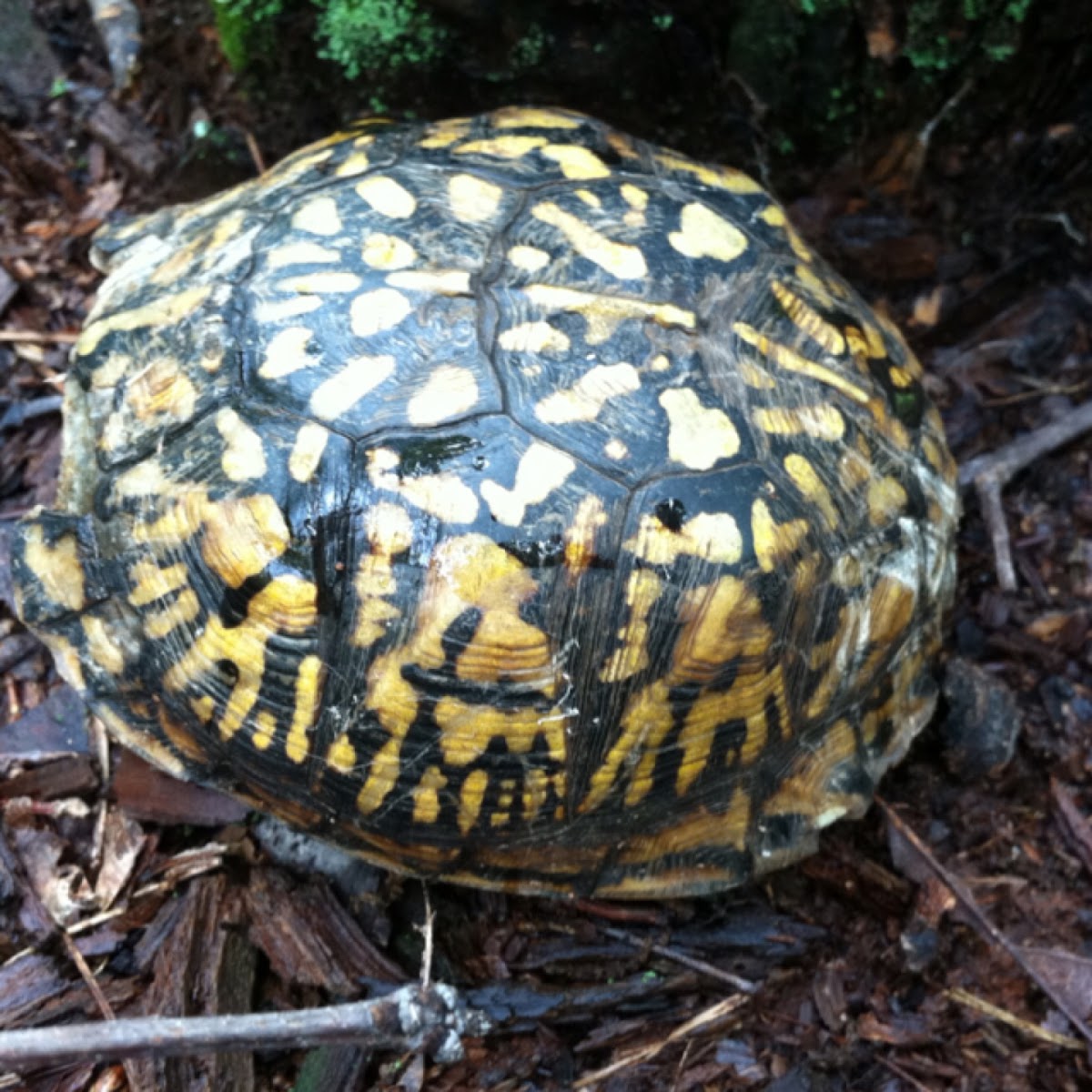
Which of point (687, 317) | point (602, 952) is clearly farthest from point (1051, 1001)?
point (687, 317)

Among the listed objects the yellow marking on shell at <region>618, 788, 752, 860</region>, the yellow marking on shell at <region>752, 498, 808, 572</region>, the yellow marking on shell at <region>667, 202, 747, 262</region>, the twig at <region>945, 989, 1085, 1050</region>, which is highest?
the yellow marking on shell at <region>667, 202, 747, 262</region>

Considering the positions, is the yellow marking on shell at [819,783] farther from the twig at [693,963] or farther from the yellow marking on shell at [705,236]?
the yellow marking on shell at [705,236]

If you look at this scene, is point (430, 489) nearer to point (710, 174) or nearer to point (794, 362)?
point (794, 362)

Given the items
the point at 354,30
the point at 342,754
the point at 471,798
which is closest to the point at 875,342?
the point at 471,798

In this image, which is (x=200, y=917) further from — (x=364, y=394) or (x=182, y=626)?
(x=364, y=394)

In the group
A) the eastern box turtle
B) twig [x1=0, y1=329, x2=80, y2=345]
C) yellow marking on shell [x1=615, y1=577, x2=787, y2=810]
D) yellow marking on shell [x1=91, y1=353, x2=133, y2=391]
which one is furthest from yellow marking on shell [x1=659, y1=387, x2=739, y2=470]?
→ twig [x1=0, y1=329, x2=80, y2=345]

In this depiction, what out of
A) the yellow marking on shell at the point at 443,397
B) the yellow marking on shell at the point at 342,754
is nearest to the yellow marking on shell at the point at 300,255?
the yellow marking on shell at the point at 443,397

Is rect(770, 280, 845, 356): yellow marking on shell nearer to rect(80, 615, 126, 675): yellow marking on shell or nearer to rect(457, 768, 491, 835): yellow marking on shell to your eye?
rect(457, 768, 491, 835): yellow marking on shell
